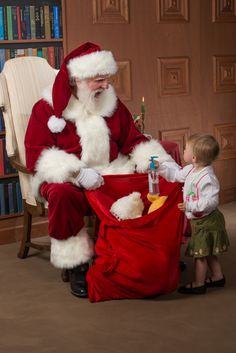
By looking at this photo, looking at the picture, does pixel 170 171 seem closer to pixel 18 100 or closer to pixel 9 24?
pixel 18 100

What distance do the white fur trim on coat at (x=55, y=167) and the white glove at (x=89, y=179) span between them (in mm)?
34

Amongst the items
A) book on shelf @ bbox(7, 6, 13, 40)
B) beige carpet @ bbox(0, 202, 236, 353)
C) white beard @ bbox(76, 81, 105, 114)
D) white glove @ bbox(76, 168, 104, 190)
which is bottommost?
beige carpet @ bbox(0, 202, 236, 353)

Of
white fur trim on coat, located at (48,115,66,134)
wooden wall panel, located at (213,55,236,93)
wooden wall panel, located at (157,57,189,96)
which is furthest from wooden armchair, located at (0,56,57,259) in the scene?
wooden wall panel, located at (213,55,236,93)

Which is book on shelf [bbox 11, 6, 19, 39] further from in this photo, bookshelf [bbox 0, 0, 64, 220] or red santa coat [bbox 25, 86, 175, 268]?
red santa coat [bbox 25, 86, 175, 268]

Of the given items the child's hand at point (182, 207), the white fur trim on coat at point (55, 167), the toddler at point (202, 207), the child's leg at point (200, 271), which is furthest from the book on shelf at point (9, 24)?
the child's leg at point (200, 271)

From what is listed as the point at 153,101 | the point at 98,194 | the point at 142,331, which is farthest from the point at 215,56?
the point at 142,331

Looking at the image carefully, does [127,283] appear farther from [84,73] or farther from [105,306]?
[84,73]

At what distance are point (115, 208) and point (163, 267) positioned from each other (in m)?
0.36

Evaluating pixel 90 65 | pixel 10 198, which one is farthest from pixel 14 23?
pixel 10 198

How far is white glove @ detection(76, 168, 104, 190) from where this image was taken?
289cm

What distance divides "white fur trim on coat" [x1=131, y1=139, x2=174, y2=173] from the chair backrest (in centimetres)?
62

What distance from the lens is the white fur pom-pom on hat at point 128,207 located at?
9.27 feet

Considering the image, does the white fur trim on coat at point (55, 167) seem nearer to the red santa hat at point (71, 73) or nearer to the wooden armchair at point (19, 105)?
the red santa hat at point (71, 73)

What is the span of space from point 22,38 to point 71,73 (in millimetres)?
850
